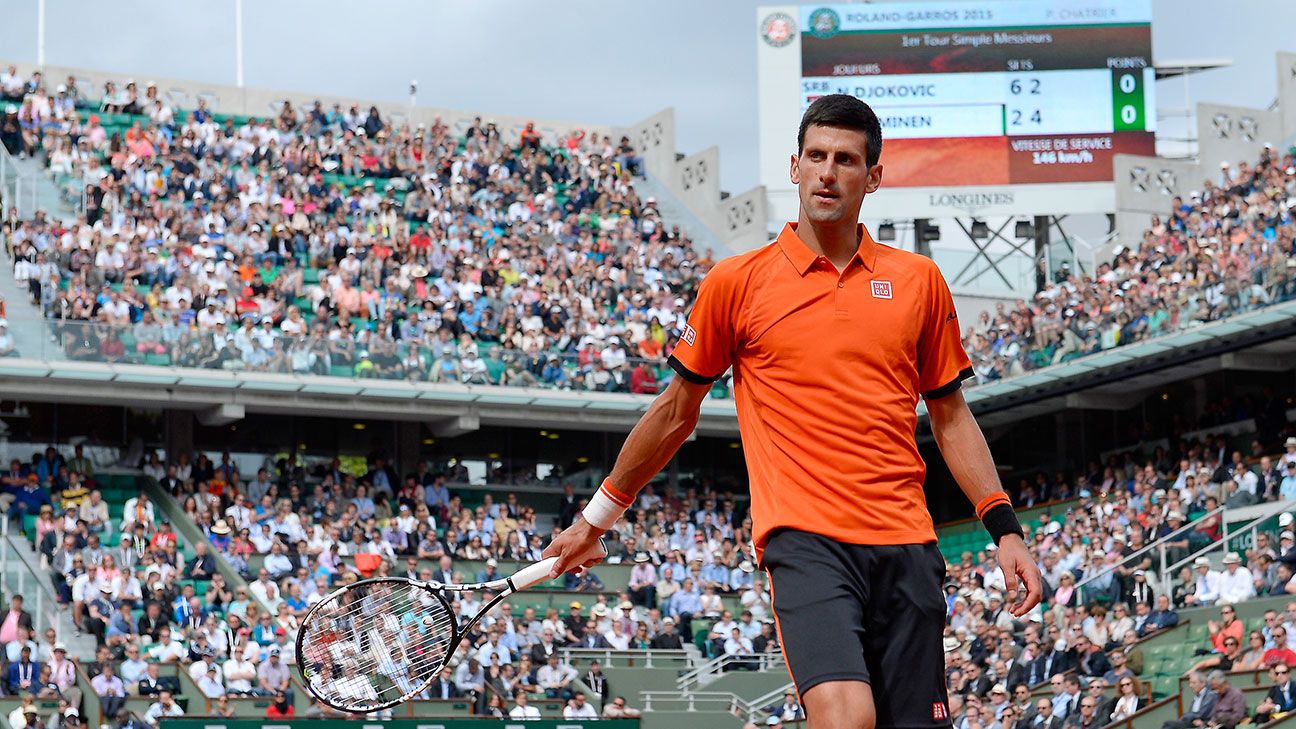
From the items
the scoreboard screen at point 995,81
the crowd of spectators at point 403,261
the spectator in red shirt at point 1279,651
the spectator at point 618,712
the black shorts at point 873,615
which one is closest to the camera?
the black shorts at point 873,615

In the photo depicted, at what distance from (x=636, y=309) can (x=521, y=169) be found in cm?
617

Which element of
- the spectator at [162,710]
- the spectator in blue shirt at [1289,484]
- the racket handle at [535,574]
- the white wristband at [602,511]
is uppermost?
the white wristband at [602,511]

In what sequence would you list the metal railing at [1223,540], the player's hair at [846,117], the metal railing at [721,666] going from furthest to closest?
the metal railing at [721,666] < the metal railing at [1223,540] < the player's hair at [846,117]

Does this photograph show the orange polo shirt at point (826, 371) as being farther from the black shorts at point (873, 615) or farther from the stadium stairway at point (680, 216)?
the stadium stairway at point (680, 216)

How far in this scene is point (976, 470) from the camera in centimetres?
532

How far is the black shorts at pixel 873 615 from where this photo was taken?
15.9 ft

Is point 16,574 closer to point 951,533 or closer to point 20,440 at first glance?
point 20,440

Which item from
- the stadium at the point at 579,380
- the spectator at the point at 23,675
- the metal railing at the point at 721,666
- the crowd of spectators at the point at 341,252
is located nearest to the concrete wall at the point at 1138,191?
the stadium at the point at 579,380

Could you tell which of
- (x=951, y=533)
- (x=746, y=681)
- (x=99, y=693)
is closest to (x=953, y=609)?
(x=746, y=681)

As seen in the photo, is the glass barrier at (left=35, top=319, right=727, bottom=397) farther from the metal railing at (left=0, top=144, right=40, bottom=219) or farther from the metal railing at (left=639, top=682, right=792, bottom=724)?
the metal railing at (left=639, top=682, right=792, bottom=724)

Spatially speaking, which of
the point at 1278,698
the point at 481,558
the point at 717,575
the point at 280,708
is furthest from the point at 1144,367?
the point at 280,708

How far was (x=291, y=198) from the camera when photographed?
3256cm

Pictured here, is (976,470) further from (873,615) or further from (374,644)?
(374,644)

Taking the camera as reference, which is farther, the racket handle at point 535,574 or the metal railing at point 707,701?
the metal railing at point 707,701
